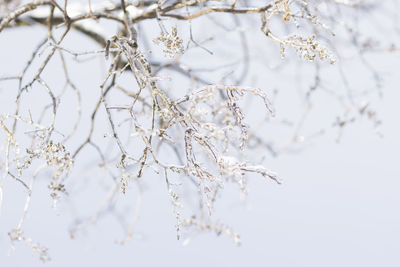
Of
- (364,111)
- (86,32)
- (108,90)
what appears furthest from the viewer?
(86,32)

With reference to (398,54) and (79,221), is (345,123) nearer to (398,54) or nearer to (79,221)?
(398,54)

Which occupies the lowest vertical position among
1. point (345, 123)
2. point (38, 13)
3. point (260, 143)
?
point (345, 123)

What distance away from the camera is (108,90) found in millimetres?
4242

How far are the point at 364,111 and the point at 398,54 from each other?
0.80 meters

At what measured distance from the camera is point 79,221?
223 inches

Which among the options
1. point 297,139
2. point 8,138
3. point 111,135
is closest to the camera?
point 111,135

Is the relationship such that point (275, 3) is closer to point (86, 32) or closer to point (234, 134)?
point (234, 134)

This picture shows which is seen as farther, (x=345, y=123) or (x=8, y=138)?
(x=345, y=123)

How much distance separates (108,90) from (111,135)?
71.6 inches

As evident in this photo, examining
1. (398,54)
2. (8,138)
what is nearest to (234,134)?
(8,138)

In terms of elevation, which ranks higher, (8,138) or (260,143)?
(260,143)

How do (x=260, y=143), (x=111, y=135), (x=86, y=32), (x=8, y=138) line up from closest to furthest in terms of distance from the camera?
1. (x=111, y=135)
2. (x=8, y=138)
3. (x=86, y=32)
4. (x=260, y=143)

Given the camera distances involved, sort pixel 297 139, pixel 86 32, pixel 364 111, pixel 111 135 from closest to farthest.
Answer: pixel 111 135 < pixel 364 111 < pixel 86 32 < pixel 297 139

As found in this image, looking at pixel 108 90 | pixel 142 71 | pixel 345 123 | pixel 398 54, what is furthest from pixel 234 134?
A: pixel 398 54
